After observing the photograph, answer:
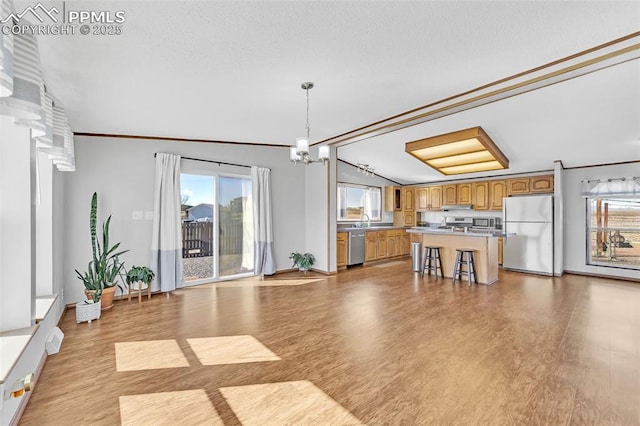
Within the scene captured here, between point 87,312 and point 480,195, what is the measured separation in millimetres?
8099

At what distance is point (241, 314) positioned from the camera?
12.2 ft

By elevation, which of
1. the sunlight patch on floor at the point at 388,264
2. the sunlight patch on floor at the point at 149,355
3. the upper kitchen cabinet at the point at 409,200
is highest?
the upper kitchen cabinet at the point at 409,200

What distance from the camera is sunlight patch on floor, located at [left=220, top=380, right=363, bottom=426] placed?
5.96 feet

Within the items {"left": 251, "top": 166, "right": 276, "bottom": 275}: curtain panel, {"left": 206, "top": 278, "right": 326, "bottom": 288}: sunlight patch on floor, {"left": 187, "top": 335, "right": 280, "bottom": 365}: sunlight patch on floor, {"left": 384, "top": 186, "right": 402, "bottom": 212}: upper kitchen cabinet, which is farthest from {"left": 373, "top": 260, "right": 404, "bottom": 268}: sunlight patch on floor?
{"left": 187, "top": 335, "right": 280, "bottom": 365}: sunlight patch on floor

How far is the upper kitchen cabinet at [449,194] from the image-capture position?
8016mm

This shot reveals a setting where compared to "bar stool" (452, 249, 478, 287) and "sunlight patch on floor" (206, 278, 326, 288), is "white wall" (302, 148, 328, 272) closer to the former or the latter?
"sunlight patch on floor" (206, 278, 326, 288)

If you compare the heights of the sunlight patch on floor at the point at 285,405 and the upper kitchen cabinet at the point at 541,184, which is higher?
the upper kitchen cabinet at the point at 541,184

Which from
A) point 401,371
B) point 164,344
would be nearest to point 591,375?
point 401,371

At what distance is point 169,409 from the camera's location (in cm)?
192

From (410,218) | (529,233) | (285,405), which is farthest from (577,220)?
(285,405)

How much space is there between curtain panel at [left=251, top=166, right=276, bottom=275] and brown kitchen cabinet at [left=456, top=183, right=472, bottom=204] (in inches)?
203

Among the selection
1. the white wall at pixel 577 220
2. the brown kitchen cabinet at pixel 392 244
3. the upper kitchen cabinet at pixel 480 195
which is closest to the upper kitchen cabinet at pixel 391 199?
the brown kitchen cabinet at pixel 392 244

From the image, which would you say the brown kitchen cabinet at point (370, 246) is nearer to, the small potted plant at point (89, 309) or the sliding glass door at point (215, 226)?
the sliding glass door at point (215, 226)

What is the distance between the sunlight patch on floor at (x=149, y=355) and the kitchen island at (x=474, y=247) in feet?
16.5
